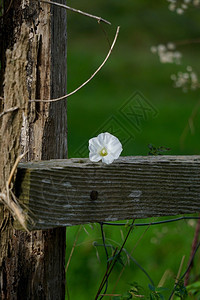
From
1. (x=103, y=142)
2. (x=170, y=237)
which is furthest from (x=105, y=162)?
(x=170, y=237)

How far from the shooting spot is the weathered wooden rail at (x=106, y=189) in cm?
146

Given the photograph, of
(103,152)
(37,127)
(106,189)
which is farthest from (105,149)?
(37,127)

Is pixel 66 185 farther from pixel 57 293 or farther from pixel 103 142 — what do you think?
pixel 57 293

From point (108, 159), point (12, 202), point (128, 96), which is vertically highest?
point (128, 96)

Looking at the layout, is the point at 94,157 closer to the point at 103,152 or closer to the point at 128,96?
the point at 103,152

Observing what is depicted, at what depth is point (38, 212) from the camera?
147 centimetres

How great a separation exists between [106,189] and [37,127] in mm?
304

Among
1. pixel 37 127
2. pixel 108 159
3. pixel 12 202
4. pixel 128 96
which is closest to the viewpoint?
pixel 12 202

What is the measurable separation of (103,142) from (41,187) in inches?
10.1

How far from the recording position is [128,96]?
43.7ft

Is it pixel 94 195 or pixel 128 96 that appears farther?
pixel 128 96

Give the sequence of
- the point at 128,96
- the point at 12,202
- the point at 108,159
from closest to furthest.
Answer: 1. the point at 12,202
2. the point at 108,159
3. the point at 128,96

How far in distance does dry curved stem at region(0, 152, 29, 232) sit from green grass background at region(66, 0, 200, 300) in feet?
1.85

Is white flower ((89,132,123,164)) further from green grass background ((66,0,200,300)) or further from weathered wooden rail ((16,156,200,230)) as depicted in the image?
green grass background ((66,0,200,300))
